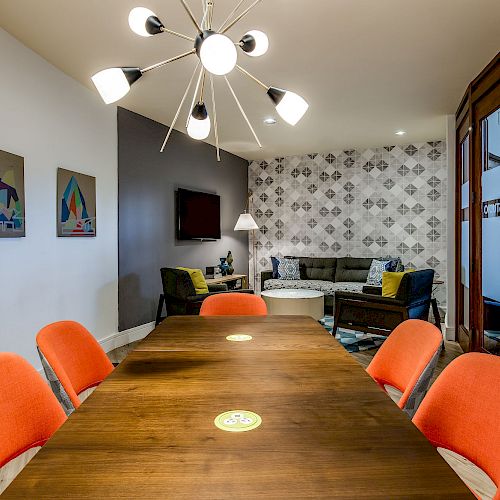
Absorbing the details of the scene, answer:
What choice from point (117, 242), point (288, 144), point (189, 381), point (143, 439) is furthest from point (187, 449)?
point (288, 144)

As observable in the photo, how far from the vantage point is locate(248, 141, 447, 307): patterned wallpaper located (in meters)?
6.58

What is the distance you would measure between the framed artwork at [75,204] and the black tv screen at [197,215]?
5.29 feet

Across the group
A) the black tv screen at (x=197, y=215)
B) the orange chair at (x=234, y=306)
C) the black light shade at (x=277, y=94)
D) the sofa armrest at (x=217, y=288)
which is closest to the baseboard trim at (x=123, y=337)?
the sofa armrest at (x=217, y=288)

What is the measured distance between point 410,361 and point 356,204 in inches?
224

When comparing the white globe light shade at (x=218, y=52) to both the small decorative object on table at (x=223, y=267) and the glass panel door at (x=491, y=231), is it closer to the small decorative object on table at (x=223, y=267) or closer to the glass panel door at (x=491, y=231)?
the glass panel door at (x=491, y=231)

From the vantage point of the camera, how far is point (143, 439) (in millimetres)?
954

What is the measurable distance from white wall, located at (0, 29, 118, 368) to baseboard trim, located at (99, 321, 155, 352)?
0.07 m

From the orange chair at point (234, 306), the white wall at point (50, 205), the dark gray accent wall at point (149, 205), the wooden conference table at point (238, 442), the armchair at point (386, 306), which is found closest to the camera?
the wooden conference table at point (238, 442)

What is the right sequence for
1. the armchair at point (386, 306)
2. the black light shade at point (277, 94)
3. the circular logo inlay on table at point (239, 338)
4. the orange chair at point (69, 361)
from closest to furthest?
the orange chair at point (69, 361) → the black light shade at point (277, 94) → the circular logo inlay on table at point (239, 338) → the armchair at point (386, 306)

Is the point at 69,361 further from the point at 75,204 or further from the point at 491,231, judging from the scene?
the point at 491,231

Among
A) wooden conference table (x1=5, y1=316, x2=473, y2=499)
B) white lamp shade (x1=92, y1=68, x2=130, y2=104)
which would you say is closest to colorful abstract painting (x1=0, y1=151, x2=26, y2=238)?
white lamp shade (x1=92, y1=68, x2=130, y2=104)

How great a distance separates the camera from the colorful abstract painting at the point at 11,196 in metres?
3.00

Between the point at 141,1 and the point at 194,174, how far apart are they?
11.5ft

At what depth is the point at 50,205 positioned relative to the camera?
11.8ft
